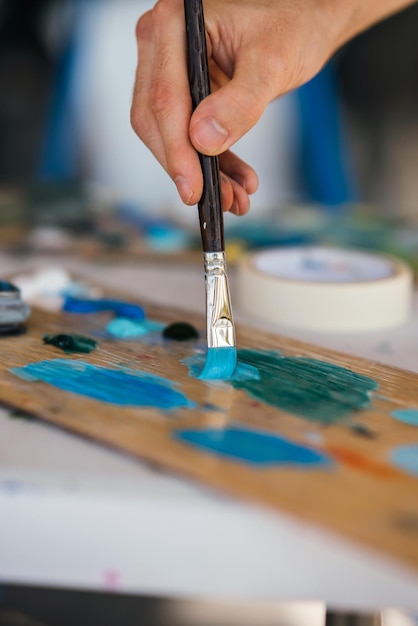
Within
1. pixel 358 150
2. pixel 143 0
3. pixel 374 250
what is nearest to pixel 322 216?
pixel 374 250

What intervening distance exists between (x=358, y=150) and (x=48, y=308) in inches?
114

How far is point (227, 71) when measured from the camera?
82 centimetres

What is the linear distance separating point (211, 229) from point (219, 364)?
0.12 meters

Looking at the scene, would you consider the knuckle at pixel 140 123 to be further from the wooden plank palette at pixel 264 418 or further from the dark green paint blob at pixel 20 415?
the dark green paint blob at pixel 20 415

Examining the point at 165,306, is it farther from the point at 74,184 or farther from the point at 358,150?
the point at 358,150

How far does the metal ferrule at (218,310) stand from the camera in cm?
69

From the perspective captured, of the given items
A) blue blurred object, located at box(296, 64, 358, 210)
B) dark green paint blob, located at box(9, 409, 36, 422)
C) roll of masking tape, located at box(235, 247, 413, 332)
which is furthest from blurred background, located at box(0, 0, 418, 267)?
dark green paint blob, located at box(9, 409, 36, 422)

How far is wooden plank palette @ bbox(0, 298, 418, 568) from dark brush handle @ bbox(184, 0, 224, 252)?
0.12 m

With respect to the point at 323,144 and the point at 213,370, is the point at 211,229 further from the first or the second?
the point at 323,144

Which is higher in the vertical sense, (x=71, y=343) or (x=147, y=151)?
(x=147, y=151)

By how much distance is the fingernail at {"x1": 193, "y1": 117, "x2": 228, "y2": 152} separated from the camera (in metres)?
0.67

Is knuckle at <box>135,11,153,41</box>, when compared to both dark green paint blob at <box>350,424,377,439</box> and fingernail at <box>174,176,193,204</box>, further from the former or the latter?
dark green paint blob at <box>350,424,377,439</box>

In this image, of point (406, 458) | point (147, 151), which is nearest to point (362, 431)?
point (406, 458)

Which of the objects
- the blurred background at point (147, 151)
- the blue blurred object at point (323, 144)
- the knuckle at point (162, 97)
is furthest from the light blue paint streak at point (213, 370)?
the blue blurred object at point (323, 144)
